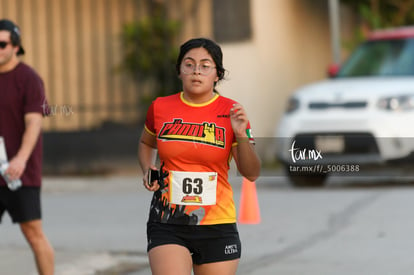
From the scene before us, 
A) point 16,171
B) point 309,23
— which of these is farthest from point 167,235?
point 309,23

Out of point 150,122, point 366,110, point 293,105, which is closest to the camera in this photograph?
point 150,122

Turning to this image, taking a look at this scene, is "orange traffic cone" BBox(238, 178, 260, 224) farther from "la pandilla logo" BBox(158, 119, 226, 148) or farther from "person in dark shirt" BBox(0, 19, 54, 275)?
"la pandilla logo" BBox(158, 119, 226, 148)

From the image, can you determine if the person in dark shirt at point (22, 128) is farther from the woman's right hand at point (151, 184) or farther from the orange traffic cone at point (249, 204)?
the woman's right hand at point (151, 184)

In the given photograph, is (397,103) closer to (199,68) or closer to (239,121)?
(199,68)

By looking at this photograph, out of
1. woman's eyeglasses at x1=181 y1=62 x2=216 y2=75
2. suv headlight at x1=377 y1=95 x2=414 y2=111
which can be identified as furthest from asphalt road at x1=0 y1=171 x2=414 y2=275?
woman's eyeglasses at x1=181 y1=62 x2=216 y2=75

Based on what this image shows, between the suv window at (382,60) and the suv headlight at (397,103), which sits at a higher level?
the suv window at (382,60)

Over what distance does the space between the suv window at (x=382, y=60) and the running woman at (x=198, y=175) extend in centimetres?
892

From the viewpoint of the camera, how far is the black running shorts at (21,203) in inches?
258

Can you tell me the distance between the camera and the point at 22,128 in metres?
6.55

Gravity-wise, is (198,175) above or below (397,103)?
above

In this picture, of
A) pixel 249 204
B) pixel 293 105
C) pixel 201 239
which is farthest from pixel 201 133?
pixel 293 105

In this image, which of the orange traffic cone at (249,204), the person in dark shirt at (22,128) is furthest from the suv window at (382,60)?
the person in dark shirt at (22,128)

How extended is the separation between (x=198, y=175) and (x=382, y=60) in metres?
9.56

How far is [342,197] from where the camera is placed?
1221 cm
